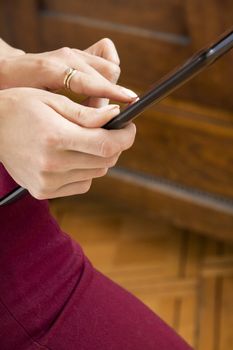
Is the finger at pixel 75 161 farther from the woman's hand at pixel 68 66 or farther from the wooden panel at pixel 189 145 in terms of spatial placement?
the wooden panel at pixel 189 145

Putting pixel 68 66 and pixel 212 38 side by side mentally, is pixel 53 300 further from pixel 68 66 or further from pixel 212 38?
pixel 212 38

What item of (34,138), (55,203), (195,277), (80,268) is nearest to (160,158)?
(195,277)

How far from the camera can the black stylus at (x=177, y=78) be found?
0.33 meters

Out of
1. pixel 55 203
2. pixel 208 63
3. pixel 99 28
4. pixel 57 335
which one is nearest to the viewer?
pixel 208 63

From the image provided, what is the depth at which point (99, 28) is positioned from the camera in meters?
1.08

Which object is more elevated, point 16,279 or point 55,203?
point 16,279

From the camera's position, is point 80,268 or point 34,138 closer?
point 34,138

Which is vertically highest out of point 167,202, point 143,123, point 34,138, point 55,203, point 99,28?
point 34,138

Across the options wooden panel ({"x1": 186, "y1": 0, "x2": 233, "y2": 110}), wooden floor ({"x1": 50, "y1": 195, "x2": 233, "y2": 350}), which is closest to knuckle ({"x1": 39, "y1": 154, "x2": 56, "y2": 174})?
wooden panel ({"x1": 186, "y1": 0, "x2": 233, "y2": 110})

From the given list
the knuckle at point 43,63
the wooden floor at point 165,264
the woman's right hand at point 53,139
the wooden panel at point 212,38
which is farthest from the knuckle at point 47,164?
the wooden floor at point 165,264

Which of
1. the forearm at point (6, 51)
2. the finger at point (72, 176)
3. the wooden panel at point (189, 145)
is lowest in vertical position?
the wooden panel at point (189, 145)

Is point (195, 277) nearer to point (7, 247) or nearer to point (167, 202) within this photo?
point (167, 202)

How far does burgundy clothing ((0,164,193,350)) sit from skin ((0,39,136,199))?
0.05m

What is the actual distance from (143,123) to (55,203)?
42 cm
